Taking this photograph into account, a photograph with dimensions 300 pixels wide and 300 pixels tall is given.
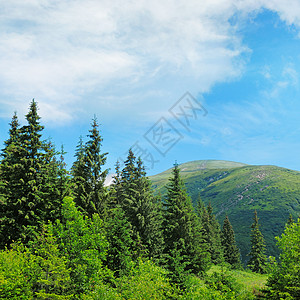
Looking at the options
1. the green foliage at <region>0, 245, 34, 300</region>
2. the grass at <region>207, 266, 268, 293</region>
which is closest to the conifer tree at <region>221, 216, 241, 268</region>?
the grass at <region>207, 266, 268, 293</region>

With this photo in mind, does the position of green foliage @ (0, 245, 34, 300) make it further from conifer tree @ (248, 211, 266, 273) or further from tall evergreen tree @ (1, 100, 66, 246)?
conifer tree @ (248, 211, 266, 273)

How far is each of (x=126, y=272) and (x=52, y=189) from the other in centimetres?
1147

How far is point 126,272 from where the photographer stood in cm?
2614

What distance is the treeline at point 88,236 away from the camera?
1964 cm

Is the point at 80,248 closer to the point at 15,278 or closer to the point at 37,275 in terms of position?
the point at 37,275

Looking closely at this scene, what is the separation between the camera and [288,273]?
20656 millimetres

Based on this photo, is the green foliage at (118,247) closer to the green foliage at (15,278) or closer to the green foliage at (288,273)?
the green foliage at (15,278)

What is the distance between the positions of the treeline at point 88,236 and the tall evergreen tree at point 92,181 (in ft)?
0.37

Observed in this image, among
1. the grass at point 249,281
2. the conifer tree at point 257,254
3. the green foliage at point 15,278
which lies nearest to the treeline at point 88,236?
the green foliage at point 15,278

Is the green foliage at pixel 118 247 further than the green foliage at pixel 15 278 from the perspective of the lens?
Yes

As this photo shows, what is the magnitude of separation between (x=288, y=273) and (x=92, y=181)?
2120cm

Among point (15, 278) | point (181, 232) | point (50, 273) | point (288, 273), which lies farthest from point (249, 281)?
point (15, 278)

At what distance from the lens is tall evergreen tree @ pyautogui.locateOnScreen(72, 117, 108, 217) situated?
1191 inches

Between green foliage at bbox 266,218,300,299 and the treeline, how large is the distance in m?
0.16
